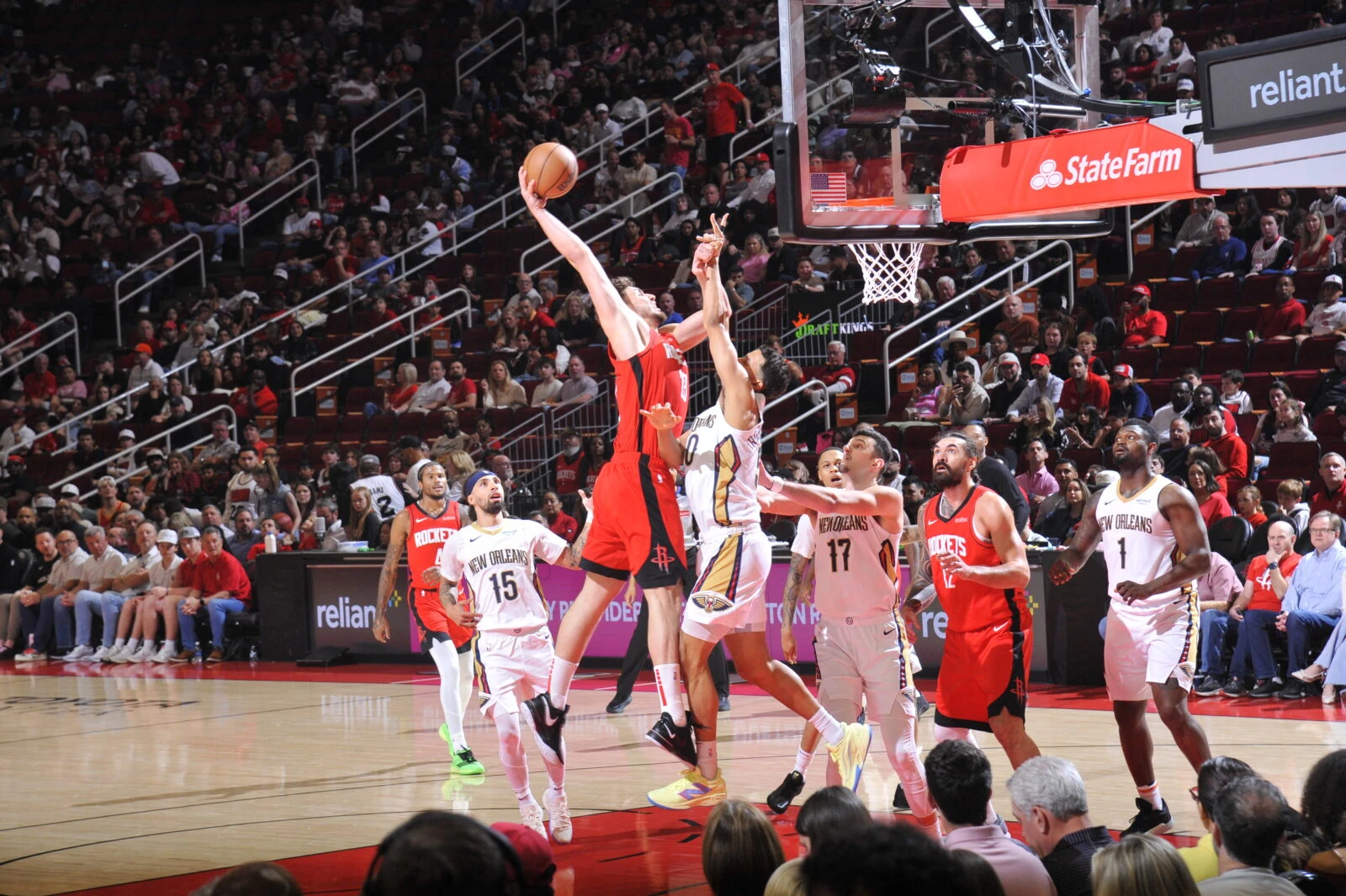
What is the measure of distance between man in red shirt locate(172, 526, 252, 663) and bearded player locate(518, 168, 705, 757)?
331 inches

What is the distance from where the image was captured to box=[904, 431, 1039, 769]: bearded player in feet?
20.7

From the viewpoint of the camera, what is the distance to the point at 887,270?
9.21 m

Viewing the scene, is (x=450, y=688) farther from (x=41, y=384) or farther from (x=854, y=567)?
(x=41, y=384)

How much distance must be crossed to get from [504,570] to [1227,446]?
7.13 metres

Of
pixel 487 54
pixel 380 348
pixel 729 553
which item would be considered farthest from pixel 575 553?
pixel 487 54

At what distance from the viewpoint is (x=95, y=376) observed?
20.4 m

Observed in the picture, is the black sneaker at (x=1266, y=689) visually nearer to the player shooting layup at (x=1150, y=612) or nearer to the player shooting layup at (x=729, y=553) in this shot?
the player shooting layup at (x=1150, y=612)

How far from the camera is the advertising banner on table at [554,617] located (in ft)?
38.0

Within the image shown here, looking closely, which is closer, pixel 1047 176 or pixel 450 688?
pixel 1047 176

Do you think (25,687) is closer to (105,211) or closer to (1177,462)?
(1177,462)

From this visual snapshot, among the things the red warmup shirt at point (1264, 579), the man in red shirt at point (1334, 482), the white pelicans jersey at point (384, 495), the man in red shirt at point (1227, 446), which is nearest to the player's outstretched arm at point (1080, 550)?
the red warmup shirt at point (1264, 579)

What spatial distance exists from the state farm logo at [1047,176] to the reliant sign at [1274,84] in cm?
198

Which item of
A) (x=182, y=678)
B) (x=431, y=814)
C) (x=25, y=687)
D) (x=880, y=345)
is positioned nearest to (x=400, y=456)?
(x=182, y=678)

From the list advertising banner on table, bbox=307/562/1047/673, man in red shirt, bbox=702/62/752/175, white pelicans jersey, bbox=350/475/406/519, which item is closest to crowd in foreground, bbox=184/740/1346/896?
advertising banner on table, bbox=307/562/1047/673
